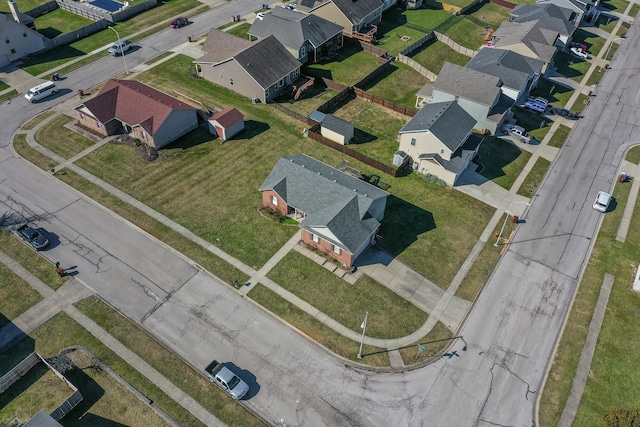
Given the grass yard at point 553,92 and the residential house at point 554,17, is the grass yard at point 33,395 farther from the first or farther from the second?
the residential house at point 554,17

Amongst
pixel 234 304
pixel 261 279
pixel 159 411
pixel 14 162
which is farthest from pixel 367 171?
pixel 14 162

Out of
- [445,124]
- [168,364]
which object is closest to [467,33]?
[445,124]

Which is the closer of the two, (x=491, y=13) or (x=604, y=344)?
(x=604, y=344)

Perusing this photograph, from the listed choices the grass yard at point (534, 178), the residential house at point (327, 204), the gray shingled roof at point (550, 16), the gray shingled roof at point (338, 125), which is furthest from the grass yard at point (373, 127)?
the gray shingled roof at point (550, 16)

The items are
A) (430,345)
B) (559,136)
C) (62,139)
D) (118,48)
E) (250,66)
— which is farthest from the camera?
(118,48)

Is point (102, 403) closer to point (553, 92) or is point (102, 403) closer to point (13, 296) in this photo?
point (13, 296)

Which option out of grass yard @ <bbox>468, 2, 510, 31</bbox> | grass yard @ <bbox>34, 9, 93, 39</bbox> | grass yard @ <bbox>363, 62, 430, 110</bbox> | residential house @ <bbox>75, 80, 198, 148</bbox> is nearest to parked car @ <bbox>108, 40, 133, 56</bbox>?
grass yard @ <bbox>34, 9, 93, 39</bbox>

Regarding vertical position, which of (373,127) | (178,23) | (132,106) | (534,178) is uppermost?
(178,23)

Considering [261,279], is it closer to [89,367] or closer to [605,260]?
[89,367]

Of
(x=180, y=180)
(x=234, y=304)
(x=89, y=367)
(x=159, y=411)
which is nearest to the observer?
(x=159, y=411)
